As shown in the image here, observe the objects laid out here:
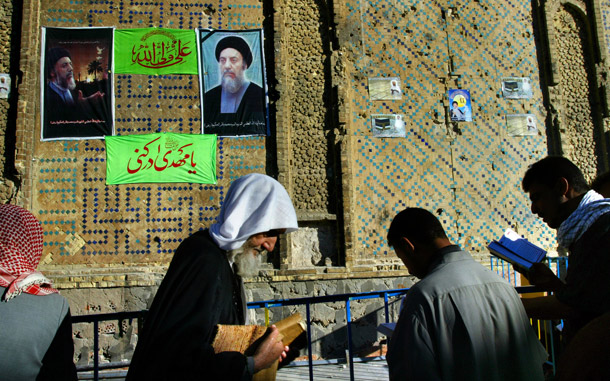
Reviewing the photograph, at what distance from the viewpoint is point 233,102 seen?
8586mm

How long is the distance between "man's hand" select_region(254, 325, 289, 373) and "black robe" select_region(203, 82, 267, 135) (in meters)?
6.92

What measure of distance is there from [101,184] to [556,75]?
9.96 metres

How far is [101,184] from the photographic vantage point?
8164 mm

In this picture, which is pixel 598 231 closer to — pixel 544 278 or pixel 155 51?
pixel 544 278

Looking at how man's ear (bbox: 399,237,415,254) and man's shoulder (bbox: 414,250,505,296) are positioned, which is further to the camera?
man's ear (bbox: 399,237,415,254)

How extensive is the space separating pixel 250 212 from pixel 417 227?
0.83 metres

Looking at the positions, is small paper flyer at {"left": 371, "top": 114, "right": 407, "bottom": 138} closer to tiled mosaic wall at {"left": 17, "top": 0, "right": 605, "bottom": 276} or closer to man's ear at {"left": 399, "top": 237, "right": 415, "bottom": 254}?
tiled mosaic wall at {"left": 17, "top": 0, "right": 605, "bottom": 276}

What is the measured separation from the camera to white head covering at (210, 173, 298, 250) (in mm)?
2037

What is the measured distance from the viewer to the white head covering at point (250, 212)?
204cm

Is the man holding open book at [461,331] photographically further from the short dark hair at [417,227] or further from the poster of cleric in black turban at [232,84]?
the poster of cleric in black turban at [232,84]

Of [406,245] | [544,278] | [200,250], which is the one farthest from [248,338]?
[544,278]

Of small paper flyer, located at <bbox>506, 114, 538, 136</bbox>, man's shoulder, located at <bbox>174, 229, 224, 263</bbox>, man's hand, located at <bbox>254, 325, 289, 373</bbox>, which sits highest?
small paper flyer, located at <bbox>506, 114, 538, 136</bbox>

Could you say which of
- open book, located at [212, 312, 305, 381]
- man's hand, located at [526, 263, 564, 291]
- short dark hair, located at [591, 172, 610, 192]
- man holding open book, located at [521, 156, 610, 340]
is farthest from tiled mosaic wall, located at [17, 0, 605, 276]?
open book, located at [212, 312, 305, 381]

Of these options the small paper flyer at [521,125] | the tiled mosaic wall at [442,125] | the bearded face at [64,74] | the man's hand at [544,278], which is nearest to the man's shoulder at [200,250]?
the man's hand at [544,278]
